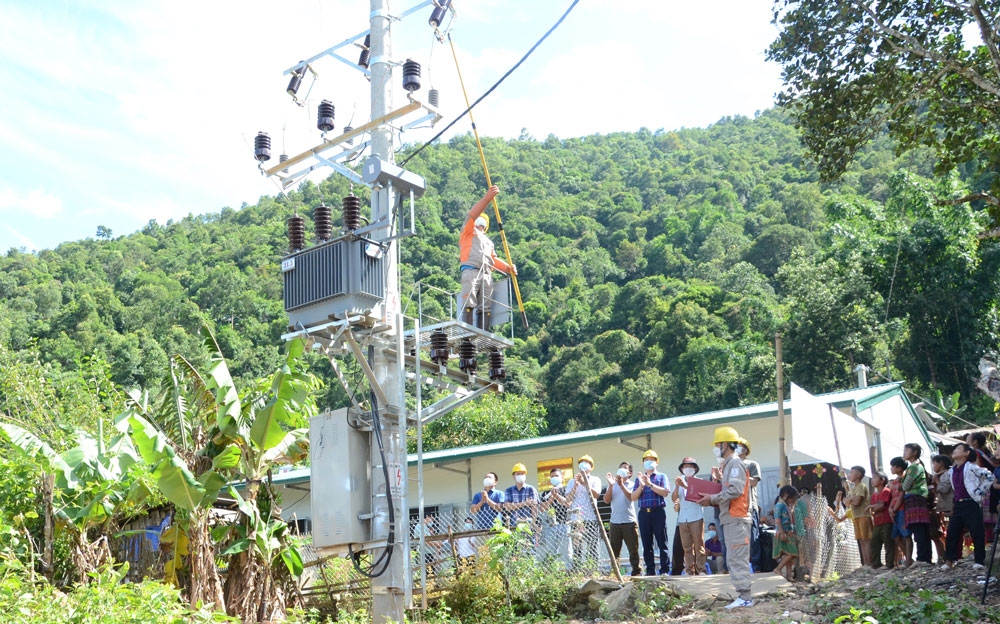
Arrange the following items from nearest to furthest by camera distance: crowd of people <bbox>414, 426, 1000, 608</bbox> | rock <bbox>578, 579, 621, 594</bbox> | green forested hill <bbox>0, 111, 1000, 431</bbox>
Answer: crowd of people <bbox>414, 426, 1000, 608</bbox> → rock <bbox>578, 579, 621, 594</bbox> → green forested hill <bbox>0, 111, 1000, 431</bbox>

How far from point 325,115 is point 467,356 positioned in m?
3.92

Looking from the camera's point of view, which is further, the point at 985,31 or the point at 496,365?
the point at 496,365

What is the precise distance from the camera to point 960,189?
39.6 meters

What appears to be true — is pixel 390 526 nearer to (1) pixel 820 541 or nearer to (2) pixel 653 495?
(2) pixel 653 495

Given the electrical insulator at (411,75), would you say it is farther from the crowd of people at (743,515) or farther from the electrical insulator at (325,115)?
the crowd of people at (743,515)

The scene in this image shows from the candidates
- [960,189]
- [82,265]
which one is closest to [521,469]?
[960,189]

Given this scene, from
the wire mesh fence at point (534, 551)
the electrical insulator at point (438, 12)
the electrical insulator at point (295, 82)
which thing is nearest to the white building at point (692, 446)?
Answer: the wire mesh fence at point (534, 551)

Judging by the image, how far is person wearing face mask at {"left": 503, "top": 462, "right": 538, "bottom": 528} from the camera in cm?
1337

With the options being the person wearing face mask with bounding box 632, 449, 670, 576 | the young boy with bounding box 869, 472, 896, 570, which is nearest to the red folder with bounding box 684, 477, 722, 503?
the person wearing face mask with bounding box 632, 449, 670, 576

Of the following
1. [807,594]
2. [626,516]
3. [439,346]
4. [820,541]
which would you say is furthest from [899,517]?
[439,346]

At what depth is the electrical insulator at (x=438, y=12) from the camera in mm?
14039

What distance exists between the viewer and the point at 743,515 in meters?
11.0

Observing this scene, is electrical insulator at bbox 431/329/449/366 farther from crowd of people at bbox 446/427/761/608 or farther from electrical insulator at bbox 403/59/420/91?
electrical insulator at bbox 403/59/420/91

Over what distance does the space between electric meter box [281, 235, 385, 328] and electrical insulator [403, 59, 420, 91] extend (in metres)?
2.19
